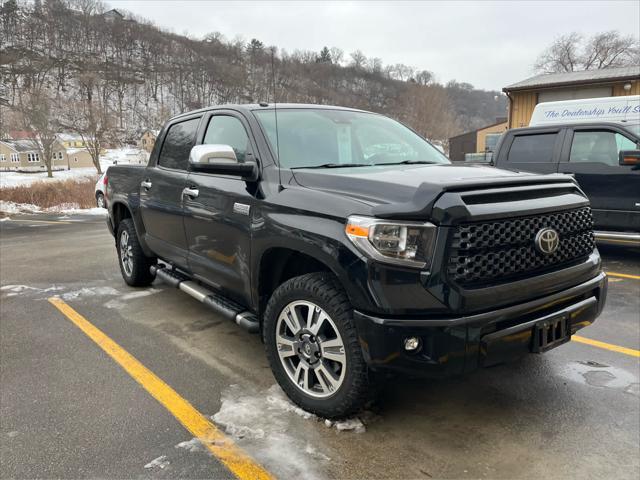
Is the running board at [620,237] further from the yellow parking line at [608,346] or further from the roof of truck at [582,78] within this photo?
the roof of truck at [582,78]

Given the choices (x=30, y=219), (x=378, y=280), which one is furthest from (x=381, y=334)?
(x=30, y=219)

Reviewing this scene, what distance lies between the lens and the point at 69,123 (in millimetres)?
76000

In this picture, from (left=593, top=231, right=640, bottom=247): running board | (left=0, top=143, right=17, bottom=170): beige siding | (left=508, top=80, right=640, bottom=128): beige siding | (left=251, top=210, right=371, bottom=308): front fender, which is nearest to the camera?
(left=251, top=210, right=371, bottom=308): front fender

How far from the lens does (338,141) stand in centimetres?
351

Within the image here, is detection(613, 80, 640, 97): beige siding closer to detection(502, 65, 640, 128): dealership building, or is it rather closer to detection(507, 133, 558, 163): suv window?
detection(502, 65, 640, 128): dealership building

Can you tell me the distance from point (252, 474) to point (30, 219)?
49.7 feet

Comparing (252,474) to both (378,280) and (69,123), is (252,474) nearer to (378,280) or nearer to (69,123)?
(378,280)

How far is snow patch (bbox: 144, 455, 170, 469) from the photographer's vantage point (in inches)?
92.7

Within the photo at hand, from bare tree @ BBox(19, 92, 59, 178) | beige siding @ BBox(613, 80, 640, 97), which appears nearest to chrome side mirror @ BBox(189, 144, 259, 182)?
beige siding @ BBox(613, 80, 640, 97)

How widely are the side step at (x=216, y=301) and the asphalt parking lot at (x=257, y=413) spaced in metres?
0.40

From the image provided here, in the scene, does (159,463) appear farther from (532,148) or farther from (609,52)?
(609,52)

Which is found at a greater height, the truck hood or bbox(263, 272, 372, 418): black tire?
the truck hood

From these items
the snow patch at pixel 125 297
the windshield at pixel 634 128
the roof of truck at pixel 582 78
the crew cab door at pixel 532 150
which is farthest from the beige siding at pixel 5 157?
the windshield at pixel 634 128

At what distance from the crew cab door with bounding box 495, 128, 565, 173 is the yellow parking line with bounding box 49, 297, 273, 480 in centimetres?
578
